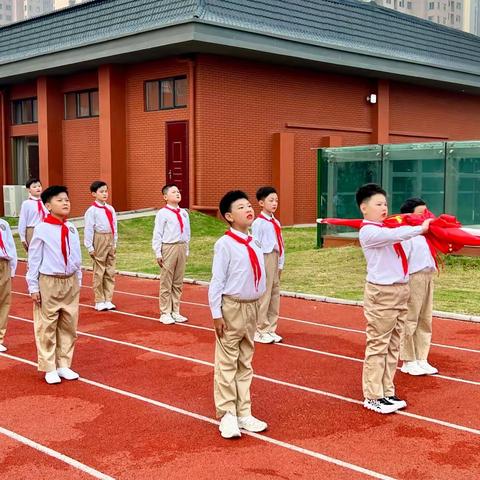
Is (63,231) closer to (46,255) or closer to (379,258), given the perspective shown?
(46,255)

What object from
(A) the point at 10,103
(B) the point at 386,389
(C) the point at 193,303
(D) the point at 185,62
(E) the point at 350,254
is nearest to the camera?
(B) the point at 386,389

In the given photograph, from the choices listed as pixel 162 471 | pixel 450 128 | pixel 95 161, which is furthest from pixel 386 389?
pixel 450 128

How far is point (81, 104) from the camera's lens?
26.3 metres

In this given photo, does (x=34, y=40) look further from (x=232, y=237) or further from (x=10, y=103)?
(x=232, y=237)

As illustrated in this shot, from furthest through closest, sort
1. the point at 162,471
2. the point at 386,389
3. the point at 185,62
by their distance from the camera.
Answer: the point at 185,62 → the point at 386,389 → the point at 162,471

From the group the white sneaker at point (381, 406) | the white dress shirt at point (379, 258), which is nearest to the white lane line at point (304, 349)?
the white sneaker at point (381, 406)

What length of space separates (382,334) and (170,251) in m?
4.67

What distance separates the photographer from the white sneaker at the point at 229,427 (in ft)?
17.9

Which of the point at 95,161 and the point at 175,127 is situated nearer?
the point at 175,127

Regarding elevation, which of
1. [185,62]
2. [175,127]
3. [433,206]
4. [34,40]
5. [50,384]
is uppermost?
[34,40]

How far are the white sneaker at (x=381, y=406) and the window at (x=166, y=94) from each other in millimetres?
17757

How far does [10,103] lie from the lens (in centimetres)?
2961

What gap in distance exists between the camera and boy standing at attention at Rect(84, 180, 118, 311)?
35.7ft

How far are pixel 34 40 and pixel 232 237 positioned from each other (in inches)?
922
